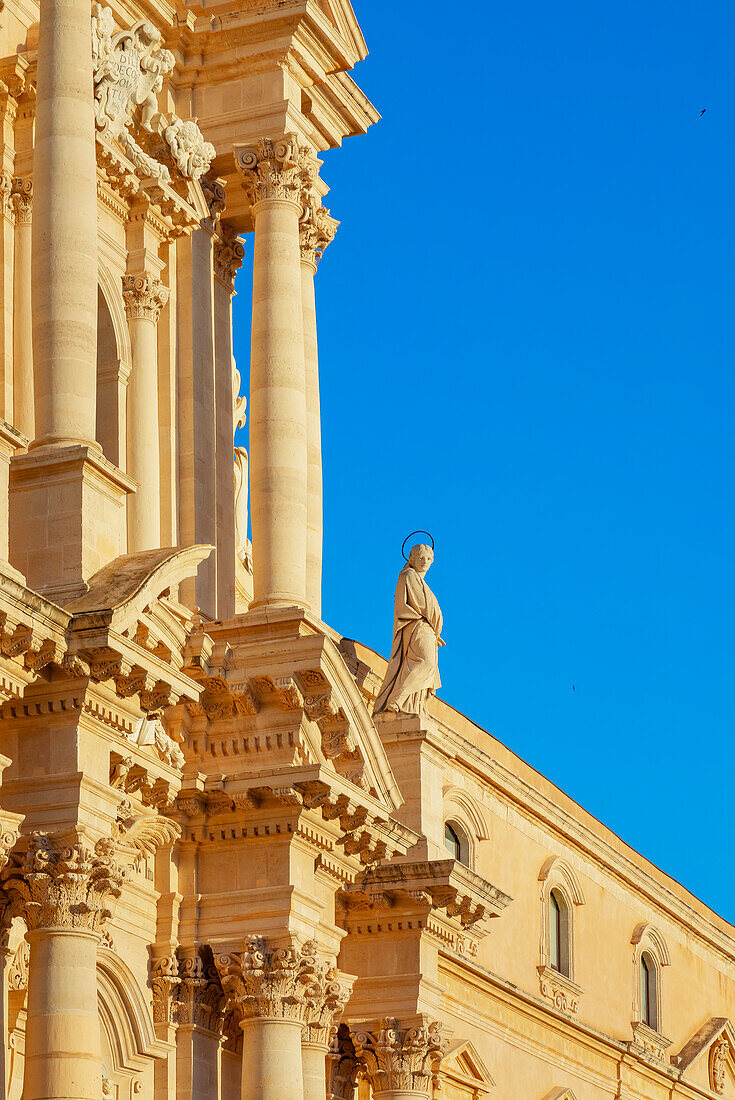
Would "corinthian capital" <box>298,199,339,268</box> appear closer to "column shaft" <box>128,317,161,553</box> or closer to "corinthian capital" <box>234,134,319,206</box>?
"corinthian capital" <box>234,134,319,206</box>

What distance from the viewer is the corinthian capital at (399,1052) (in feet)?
73.0

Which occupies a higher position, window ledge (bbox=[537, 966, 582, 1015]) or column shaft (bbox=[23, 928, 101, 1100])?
window ledge (bbox=[537, 966, 582, 1015])

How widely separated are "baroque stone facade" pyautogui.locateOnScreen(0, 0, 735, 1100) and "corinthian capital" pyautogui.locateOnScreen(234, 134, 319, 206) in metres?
0.03

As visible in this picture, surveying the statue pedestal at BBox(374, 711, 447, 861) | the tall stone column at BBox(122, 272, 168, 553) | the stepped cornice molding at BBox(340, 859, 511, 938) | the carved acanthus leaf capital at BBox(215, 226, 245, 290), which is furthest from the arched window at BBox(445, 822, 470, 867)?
the tall stone column at BBox(122, 272, 168, 553)

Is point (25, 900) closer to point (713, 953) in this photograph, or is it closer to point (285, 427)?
point (285, 427)

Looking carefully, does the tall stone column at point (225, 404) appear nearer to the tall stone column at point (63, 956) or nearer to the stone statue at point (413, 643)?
the stone statue at point (413, 643)

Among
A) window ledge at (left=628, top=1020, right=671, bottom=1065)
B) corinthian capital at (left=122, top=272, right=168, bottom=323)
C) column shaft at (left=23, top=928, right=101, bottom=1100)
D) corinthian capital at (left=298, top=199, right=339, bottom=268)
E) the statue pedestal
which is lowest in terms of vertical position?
column shaft at (left=23, top=928, right=101, bottom=1100)

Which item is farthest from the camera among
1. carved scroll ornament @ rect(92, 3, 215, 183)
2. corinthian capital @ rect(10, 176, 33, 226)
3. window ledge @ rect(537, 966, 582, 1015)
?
window ledge @ rect(537, 966, 582, 1015)

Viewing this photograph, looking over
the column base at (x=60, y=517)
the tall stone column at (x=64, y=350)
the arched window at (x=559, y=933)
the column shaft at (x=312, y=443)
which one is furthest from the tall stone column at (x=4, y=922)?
the arched window at (x=559, y=933)

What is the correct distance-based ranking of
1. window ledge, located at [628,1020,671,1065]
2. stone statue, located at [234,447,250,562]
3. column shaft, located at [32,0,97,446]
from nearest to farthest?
column shaft, located at [32,0,97,446]
stone statue, located at [234,447,250,562]
window ledge, located at [628,1020,671,1065]

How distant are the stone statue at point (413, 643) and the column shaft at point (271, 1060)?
4.54 m

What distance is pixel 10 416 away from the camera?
20234 millimetres

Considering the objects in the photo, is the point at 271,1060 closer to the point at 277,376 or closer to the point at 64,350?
the point at 64,350

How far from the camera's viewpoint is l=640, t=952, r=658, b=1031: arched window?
36.8m
